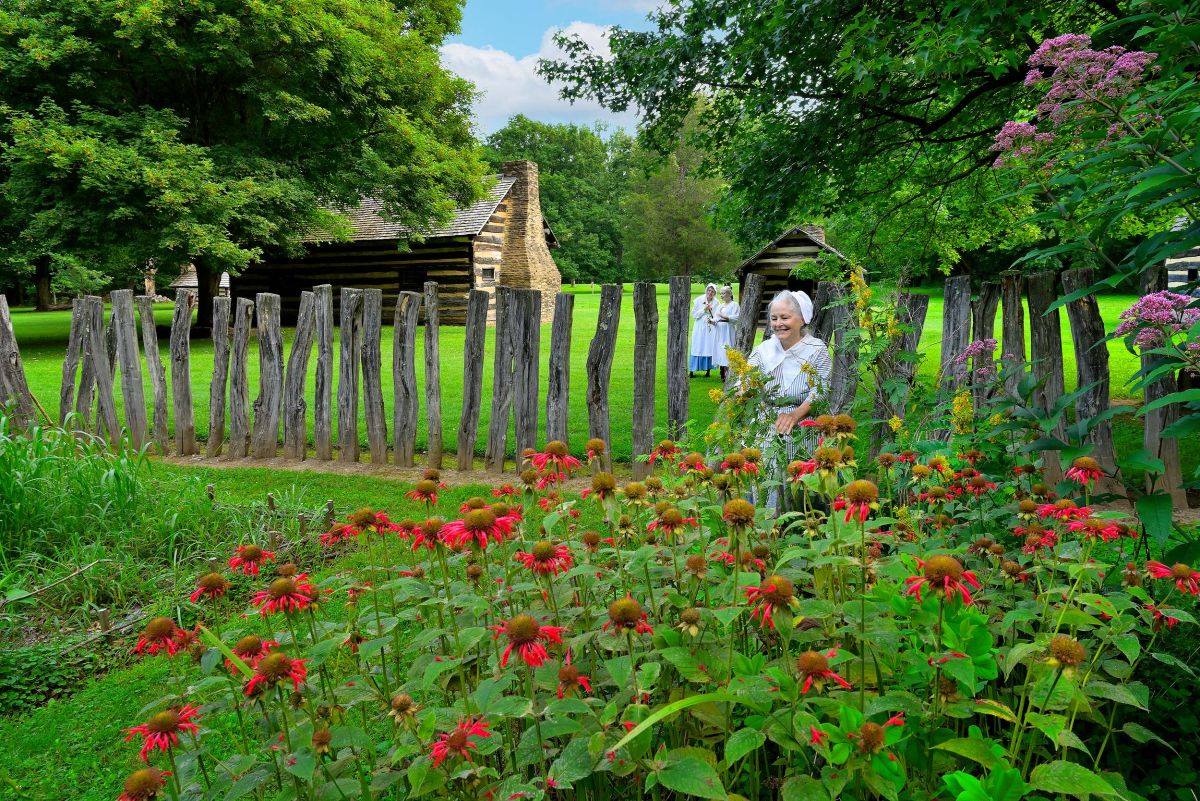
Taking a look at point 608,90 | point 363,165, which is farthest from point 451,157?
point 608,90

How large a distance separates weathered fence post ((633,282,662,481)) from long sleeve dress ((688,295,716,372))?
646 centimetres

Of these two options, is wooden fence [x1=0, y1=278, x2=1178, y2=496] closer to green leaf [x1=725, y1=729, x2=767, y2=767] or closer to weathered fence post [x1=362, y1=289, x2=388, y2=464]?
weathered fence post [x1=362, y1=289, x2=388, y2=464]

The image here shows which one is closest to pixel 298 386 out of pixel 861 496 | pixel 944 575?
pixel 861 496

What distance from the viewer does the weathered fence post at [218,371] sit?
646cm

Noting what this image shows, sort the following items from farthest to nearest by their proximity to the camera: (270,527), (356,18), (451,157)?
(451,157), (356,18), (270,527)

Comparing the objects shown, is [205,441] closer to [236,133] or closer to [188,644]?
[188,644]

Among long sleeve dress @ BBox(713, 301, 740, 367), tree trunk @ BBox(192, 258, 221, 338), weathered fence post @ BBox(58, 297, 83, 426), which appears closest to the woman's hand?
weathered fence post @ BBox(58, 297, 83, 426)

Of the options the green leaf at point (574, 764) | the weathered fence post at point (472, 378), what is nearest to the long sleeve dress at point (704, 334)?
the weathered fence post at point (472, 378)

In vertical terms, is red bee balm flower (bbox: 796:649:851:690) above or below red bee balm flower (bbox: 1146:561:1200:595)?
below

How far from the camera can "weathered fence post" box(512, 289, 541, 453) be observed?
5.64m

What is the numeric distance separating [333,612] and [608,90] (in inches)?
259

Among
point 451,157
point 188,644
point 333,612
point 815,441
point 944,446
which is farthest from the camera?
point 451,157

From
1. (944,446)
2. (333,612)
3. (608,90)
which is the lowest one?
(333,612)

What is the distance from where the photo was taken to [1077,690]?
1.33 meters
